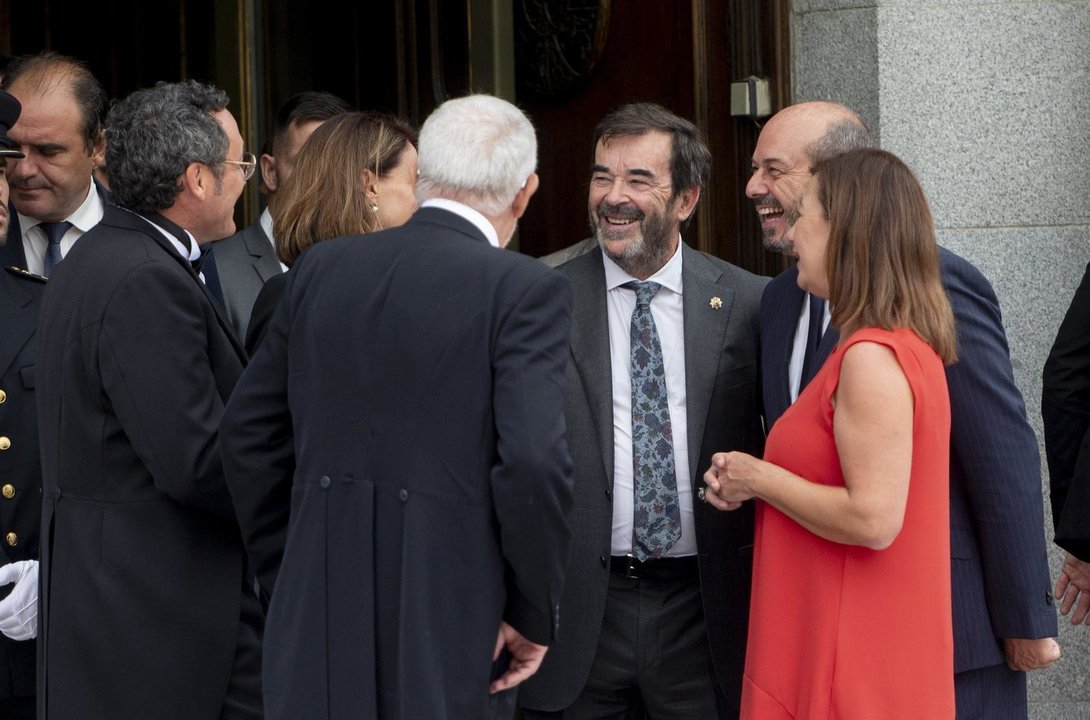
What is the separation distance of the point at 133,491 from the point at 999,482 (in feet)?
6.00

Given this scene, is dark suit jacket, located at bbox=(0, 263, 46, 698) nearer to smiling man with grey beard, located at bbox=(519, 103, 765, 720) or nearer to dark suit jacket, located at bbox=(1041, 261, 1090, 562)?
smiling man with grey beard, located at bbox=(519, 103, 765, 720)

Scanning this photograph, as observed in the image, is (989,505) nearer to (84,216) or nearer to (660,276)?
(660,276)

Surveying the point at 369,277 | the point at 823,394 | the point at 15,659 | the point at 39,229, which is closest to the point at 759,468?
the point at 823,394

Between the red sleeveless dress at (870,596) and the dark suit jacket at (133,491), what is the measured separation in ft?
3.97

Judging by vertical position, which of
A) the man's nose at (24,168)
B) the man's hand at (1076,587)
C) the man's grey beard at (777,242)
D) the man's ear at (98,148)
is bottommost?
the man's hand at (1076,587)

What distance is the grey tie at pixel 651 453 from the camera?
334 centimetres

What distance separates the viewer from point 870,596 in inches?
109

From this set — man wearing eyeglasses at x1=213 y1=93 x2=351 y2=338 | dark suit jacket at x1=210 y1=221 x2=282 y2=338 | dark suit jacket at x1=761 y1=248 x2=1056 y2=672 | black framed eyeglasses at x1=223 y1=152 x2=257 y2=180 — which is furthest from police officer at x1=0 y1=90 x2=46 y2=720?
dark suit jacket at x1=761 y1=248 x2=1056 y2=672

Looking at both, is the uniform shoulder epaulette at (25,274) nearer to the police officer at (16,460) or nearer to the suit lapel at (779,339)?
the police officer at (16,460)

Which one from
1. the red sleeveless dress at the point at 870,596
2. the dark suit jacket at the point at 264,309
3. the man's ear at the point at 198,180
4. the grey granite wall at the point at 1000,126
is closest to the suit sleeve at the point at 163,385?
the dark suit jacket at the point at 264,309

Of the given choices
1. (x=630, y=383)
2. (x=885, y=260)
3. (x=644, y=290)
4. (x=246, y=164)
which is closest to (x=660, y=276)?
(x=644, y=290)

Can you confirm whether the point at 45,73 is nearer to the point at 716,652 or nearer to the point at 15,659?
the point at 15,659

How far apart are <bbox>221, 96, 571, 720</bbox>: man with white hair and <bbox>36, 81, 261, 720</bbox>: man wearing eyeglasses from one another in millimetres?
380

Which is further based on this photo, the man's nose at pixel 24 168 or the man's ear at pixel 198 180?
the man's nose at pixel 24 168
